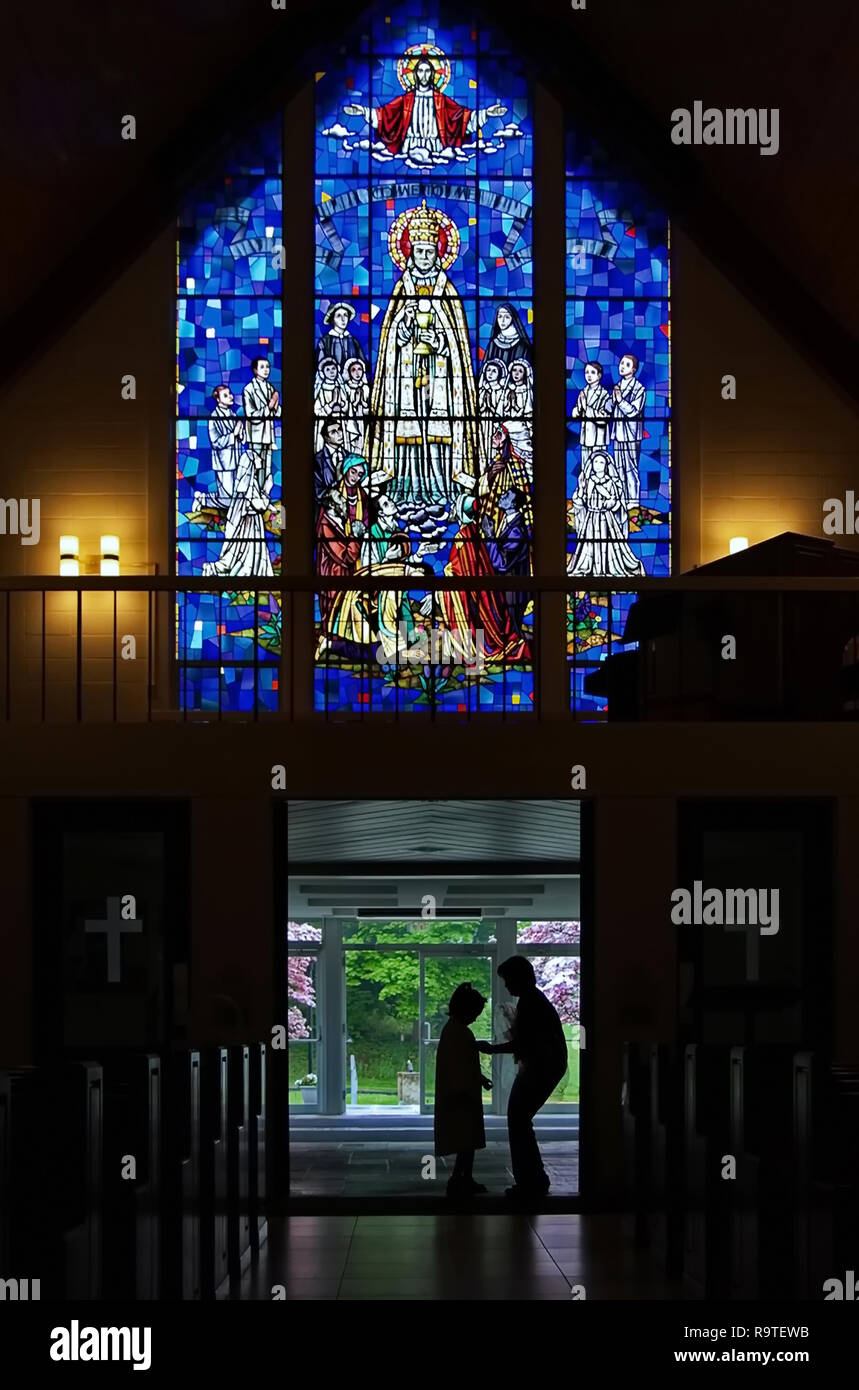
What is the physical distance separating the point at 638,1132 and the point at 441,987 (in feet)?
19.0

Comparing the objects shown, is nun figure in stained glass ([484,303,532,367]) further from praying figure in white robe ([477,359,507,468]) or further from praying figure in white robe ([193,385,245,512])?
praying figure in white robe ([193,385,245,512])

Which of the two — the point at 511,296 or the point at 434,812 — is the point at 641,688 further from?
the point at 511,296

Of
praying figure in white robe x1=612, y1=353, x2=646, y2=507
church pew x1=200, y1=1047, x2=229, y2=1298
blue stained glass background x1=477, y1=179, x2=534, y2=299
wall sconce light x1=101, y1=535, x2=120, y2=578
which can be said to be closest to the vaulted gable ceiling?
blue stained glass background x1=477, y1=179, x2=534, y2=299

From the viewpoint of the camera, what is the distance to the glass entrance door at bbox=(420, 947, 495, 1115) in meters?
12.3

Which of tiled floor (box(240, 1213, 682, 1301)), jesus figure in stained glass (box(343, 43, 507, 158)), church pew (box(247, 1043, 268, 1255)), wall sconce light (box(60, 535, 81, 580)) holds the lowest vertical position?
tiled floor (box(240, 1213, 682, 1301))

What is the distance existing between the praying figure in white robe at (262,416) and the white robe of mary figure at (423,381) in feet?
2.45

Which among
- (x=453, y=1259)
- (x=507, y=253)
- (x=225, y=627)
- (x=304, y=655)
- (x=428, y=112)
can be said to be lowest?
(x=453, y=1259)

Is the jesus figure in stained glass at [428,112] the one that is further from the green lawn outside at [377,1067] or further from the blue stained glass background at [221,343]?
the green lawn outside at [377,1067]

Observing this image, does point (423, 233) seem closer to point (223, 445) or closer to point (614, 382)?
point (614, 382)

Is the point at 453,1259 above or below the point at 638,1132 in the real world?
below

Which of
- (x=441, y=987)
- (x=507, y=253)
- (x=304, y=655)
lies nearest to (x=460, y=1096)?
(x=304, y=655)

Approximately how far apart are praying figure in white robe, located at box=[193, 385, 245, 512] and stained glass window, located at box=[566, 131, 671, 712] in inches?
97.4

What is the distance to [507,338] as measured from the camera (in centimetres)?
1141

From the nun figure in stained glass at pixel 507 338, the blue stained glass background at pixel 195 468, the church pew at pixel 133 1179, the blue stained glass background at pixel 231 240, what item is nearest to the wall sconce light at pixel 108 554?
the blue stained glass background at pixel 195 468
